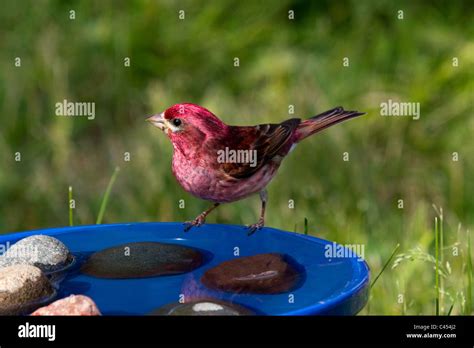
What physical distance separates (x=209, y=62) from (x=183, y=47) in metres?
0.20

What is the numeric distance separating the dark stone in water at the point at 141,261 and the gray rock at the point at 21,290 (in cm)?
26

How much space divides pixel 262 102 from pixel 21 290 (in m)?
3.09

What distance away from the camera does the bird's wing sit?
331cm

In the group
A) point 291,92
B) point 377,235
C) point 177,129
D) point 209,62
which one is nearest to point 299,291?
point 177,129

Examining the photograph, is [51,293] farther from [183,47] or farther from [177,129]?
[183,47]

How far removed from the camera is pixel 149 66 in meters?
6.08

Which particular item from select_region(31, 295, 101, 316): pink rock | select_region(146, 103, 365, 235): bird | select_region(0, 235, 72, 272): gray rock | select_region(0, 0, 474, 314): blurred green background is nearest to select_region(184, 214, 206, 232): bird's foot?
select_region(146, 103, 365, 235): bird

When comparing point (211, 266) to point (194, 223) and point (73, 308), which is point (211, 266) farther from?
point (73, 308)

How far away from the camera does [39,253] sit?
3.09 metres

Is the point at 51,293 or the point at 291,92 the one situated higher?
the point at 291,92

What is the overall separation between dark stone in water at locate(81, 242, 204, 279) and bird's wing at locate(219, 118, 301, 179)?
313 millimetres

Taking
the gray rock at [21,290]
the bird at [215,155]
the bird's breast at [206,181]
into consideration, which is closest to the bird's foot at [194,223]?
the bird at [215,155]

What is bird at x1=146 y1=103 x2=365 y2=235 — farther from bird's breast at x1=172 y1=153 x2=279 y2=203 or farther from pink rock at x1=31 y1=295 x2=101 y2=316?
pink rock at x1=31 y1=295 x2=101 y2=316
